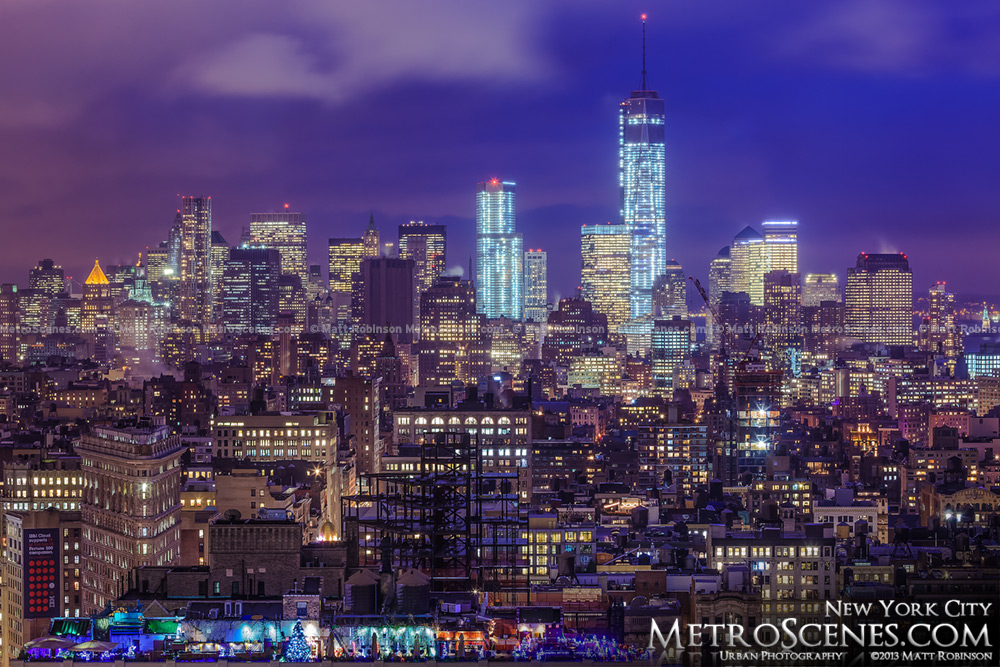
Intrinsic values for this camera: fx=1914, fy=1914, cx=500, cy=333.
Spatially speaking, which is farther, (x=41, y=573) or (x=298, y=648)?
(x=41, y=573)

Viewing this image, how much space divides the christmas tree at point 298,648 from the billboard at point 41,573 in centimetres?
2290

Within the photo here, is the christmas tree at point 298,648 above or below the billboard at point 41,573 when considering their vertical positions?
above

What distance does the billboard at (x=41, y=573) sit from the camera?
6034cm

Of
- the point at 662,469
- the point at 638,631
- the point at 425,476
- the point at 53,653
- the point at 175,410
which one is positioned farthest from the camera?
the point at 175,410

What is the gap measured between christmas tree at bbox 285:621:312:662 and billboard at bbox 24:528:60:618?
22899 mm

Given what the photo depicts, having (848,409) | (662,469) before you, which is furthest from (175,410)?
(848,409)

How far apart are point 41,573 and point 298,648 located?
2527 cm

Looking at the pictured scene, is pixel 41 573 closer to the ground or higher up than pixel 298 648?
closer to the ground

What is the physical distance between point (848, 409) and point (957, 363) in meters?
27.9

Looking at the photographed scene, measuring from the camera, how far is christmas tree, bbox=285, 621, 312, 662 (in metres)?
38.1

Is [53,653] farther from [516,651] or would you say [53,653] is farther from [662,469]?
[662,469]

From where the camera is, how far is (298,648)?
127ft

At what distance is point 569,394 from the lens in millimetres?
173625

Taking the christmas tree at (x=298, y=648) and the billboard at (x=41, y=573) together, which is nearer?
the christmas tree at (x=298, y=648)
